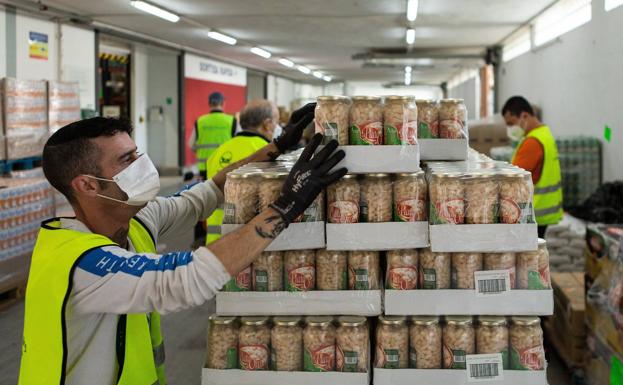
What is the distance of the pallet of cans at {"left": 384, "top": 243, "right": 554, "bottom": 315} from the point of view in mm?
2359

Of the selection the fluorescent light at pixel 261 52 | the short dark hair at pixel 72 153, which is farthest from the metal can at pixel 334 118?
the fluorescent light at pixel 261 52

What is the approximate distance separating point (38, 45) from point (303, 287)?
31.4 feet

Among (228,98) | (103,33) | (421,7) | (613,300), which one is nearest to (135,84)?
(103,33)

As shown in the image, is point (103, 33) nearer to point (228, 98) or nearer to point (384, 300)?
point (228, 98)

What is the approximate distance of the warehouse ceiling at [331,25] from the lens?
10703 mm

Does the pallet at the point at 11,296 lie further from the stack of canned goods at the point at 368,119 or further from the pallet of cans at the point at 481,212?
the pallet of cans at the point at 481,212

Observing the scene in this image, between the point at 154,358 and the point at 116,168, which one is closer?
the point at 116,168

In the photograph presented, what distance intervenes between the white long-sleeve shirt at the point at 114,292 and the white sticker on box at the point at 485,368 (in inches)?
37.9

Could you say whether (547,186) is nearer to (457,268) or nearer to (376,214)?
(457,268)

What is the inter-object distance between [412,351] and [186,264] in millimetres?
913

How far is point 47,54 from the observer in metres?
10.9

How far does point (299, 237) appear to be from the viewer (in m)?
2.37

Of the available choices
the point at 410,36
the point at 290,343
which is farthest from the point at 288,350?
the point at 410,36

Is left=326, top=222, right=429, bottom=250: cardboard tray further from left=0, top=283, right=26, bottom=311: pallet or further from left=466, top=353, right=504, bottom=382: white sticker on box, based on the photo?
left=0, top=283, right=26, bottom=311: pallet
